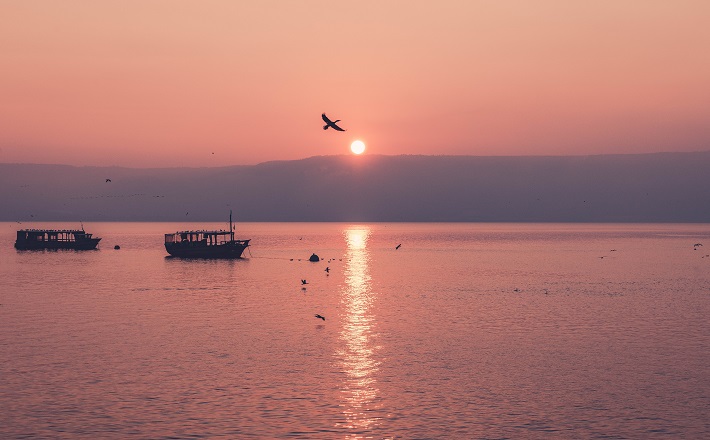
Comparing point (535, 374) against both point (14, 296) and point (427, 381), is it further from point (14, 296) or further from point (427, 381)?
point (14, 296)

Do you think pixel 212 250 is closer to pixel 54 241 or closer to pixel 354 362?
pixel 54 241

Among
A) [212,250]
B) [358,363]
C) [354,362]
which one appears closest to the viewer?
[358,363]

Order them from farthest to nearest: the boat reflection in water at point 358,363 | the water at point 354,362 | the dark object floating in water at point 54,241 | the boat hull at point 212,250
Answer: the dark object floating in water at point 54,241
the boat hull at point 212,250
the boat reflection in water at point 358,363
the water at point 354,362

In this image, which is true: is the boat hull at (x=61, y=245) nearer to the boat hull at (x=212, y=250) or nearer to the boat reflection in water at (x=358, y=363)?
the boat hull at (x=212, y=250)

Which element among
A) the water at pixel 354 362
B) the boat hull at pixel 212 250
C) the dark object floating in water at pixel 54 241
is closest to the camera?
the water at pixel 354 362

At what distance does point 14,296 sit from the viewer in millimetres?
82188

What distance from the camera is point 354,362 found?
4497 centimetres

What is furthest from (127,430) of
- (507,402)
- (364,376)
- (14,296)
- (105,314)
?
(14,296)

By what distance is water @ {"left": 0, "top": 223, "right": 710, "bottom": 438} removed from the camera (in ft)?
104

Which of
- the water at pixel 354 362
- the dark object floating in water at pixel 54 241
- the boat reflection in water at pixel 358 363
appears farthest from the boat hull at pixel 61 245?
the boat reflection in water at pixel 358 363

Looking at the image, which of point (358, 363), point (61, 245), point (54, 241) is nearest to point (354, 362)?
point (358, 363)

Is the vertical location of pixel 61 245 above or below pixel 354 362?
above

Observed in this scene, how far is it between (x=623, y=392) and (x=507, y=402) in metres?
6.20

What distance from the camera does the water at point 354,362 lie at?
31672mm
